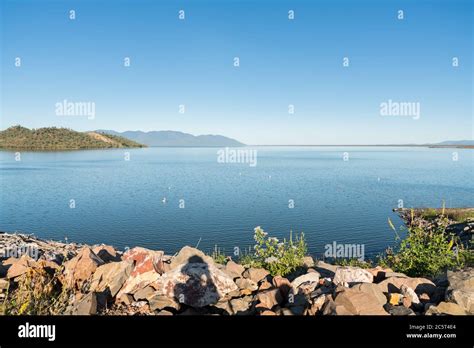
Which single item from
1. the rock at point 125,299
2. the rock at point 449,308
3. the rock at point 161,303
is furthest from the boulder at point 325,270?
the rock at point 125,299

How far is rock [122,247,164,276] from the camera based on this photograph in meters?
8.76

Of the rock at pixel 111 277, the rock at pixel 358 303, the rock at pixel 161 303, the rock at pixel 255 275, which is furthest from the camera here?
the rock at pixel 255 275

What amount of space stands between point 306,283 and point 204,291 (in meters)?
2.48

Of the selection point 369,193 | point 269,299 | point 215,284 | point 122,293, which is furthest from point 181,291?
point 369,193

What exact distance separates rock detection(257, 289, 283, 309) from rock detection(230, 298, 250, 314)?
34cm

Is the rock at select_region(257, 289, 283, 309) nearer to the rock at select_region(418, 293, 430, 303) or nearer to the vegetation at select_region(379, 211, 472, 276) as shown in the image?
the rock at select_region(418, 293, 430, 303)

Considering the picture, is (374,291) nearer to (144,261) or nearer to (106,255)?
(144,261)

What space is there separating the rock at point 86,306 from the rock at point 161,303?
1.21 meters

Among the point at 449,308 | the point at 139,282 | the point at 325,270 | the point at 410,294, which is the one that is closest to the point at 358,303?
the point at 410,294

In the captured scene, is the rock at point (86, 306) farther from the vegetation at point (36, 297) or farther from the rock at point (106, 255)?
the rock at point (106, 255)

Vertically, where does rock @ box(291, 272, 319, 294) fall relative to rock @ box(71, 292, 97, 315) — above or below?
below

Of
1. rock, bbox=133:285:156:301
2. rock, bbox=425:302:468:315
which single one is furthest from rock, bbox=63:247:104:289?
rock, bbox=425:302:468:315

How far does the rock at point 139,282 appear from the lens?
8381 mm
